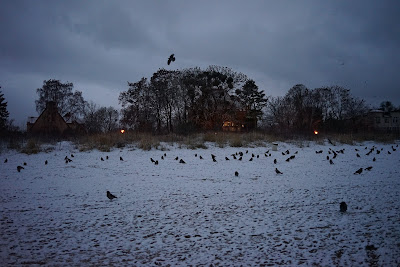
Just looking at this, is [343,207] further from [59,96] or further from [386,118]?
[386,118]

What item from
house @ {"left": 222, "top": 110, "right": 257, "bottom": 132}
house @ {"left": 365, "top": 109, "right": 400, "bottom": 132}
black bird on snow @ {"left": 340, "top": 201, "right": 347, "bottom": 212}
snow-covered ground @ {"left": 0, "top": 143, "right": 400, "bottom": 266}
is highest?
house @ {"left": 365, "top": 109, "right": 400, "bottom": 132}

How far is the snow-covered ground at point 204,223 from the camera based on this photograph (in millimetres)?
1735

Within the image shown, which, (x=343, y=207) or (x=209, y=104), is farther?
(x=209, y=104)

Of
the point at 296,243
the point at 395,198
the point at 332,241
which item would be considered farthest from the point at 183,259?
the point at 395,198

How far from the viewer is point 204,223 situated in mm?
2387

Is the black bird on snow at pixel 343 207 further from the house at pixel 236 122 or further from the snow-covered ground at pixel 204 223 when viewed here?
the house at pixel 236 122

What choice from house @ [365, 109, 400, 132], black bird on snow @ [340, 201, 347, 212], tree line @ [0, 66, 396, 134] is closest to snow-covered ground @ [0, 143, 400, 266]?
black bird on snow @ [340, 201, 347, 212]

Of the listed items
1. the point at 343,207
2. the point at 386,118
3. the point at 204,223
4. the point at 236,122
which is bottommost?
the point at 204,223

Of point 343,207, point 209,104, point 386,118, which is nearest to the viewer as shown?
point 343,207

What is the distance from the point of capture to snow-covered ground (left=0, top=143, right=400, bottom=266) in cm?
174

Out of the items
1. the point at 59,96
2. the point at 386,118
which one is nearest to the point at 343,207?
the point at 59,96

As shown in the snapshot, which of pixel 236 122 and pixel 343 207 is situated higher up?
pixel 236 122

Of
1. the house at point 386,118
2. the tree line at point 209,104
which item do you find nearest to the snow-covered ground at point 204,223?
the tree line at point 209,104

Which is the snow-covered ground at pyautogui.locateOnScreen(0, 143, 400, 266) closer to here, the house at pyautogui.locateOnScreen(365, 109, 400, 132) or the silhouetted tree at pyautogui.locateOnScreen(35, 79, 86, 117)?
the silhouetted tree at pyautogui.locateOnScreen(35, 79, 86, 117)
